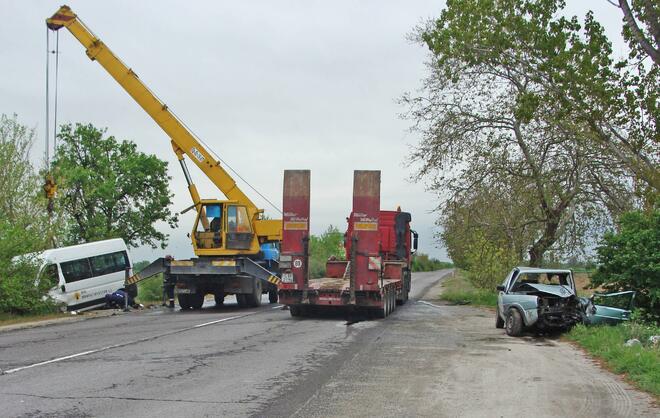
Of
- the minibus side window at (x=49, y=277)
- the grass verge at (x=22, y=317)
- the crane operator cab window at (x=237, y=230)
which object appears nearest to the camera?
the grass verge at (x=22, y=317)

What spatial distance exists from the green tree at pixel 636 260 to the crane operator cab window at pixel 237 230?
35.8 feet

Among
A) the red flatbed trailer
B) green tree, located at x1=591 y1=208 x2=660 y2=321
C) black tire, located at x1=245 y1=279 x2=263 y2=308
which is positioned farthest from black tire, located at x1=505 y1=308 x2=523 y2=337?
black tire, located at x1=245 y1=279 x2=263 y2=308

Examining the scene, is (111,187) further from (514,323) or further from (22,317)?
(514,323)

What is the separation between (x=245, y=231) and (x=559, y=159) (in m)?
10.5

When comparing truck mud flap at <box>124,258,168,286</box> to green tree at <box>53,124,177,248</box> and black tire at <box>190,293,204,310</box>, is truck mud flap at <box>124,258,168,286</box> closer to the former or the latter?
black tire at <box>190,293,204,310</box>

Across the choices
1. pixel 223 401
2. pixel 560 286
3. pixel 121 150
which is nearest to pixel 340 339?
pixel 560 286

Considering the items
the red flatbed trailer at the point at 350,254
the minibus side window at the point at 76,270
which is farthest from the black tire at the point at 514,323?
the minibus side window at the point at 76,270

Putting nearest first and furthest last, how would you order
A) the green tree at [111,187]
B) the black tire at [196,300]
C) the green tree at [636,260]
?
the green tree at [636,260] < the black tire at [196,300] < the green tree at [111,187]

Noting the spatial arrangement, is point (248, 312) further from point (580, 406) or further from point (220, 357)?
point (580, 406)

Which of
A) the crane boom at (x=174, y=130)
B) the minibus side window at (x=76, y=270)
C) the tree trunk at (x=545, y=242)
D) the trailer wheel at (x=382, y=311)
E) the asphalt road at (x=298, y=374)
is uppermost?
the crane boom at (x=174, y=130)

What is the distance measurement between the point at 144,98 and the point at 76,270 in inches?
251

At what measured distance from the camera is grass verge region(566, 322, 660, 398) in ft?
32.8

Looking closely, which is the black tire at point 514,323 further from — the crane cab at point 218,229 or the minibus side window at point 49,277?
the minibus side window at point 49,277

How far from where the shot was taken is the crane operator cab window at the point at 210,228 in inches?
912
